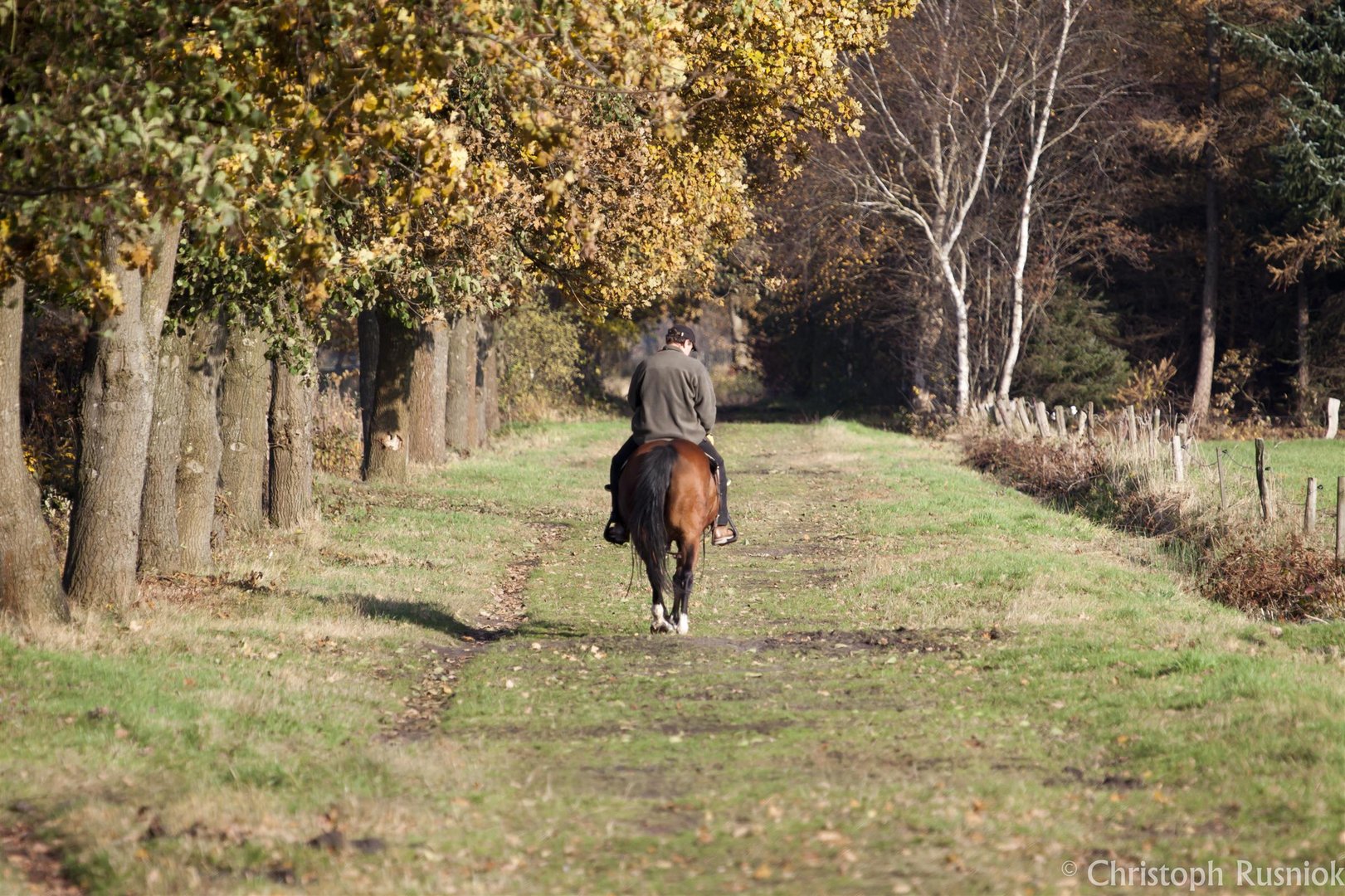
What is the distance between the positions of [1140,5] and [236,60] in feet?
150

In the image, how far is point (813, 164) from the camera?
4797cm

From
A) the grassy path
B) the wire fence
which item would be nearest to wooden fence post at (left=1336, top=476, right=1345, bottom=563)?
the wire fence

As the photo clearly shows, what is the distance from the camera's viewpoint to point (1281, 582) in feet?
56.3

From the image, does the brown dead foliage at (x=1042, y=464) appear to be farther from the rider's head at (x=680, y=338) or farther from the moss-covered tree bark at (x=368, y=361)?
the rider's head at (x=680, y=338)

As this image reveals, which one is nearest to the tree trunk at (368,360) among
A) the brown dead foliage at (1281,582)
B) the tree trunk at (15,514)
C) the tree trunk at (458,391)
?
the tree trunk at (458,391)

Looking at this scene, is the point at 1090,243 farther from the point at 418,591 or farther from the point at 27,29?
the point at 27,29

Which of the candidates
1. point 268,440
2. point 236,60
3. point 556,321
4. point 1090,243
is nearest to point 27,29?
point 236,60

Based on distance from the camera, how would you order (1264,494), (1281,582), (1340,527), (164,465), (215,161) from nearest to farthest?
1. (215,161)
2. (164,465)
3. (1340,527)
4. (1281,582)
5. (1264,494)

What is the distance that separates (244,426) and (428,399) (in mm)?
12484

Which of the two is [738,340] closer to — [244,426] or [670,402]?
[244,426]

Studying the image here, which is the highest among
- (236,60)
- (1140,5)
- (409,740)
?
(1140,5)

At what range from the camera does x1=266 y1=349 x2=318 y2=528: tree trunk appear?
22938 mm

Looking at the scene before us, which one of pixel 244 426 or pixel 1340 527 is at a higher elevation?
pixel 244 426

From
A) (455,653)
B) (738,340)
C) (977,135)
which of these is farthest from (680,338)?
(738,340)
